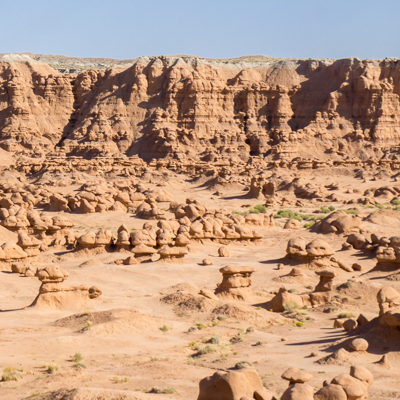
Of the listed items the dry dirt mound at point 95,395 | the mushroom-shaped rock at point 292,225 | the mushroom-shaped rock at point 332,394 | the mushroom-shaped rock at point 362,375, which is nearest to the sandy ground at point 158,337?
the mushroom-shaped rock at point 362,375

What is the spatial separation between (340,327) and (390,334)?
101 inches

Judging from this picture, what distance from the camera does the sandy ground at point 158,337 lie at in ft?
33.5

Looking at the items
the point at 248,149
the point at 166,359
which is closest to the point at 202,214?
the point at 166,359

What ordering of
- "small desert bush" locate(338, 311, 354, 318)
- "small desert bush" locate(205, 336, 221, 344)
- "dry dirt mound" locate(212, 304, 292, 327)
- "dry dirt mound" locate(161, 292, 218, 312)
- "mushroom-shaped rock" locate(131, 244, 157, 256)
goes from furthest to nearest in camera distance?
1. "mushroom-shaped rock" locate(131, 244, 157, 256)
2. "dry dirt mound" locate(161, 292, 218, 312)
3. "small desert bush" locate(338, 311, 354, 318)
4. "dry dirt mound" locate(212, 304, 292, 327)
5. "small desert bush" locate(205, 336, 221, 344)

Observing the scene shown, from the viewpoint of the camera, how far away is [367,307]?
1702cm

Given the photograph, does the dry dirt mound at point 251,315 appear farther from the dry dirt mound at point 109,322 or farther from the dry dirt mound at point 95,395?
the dry dirt mound at point 95,395

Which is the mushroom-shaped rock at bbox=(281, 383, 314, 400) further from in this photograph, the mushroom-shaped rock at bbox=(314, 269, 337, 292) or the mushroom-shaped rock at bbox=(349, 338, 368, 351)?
the mushroom-shaped rock at bbox=(314, 269, 337, 292)

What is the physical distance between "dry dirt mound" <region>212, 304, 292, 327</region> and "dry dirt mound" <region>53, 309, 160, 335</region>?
1978mm

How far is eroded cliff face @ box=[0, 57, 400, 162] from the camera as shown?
69438 millimetres

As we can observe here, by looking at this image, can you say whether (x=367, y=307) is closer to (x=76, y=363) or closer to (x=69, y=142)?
(x=76, y=363)

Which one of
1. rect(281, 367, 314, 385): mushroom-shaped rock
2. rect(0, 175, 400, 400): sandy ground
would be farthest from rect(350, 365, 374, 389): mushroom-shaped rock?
rect(281, 367, 314, 385): mushroom-shaped rock

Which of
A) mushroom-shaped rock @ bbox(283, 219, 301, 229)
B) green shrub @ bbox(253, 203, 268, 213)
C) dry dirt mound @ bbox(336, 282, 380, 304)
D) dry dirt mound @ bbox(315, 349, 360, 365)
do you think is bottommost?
green shrub @ bbox(253, 203, 268, 213)

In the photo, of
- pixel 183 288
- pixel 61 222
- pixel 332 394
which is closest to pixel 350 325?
pixel 332 394

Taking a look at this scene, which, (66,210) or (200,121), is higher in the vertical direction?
(200,121)
